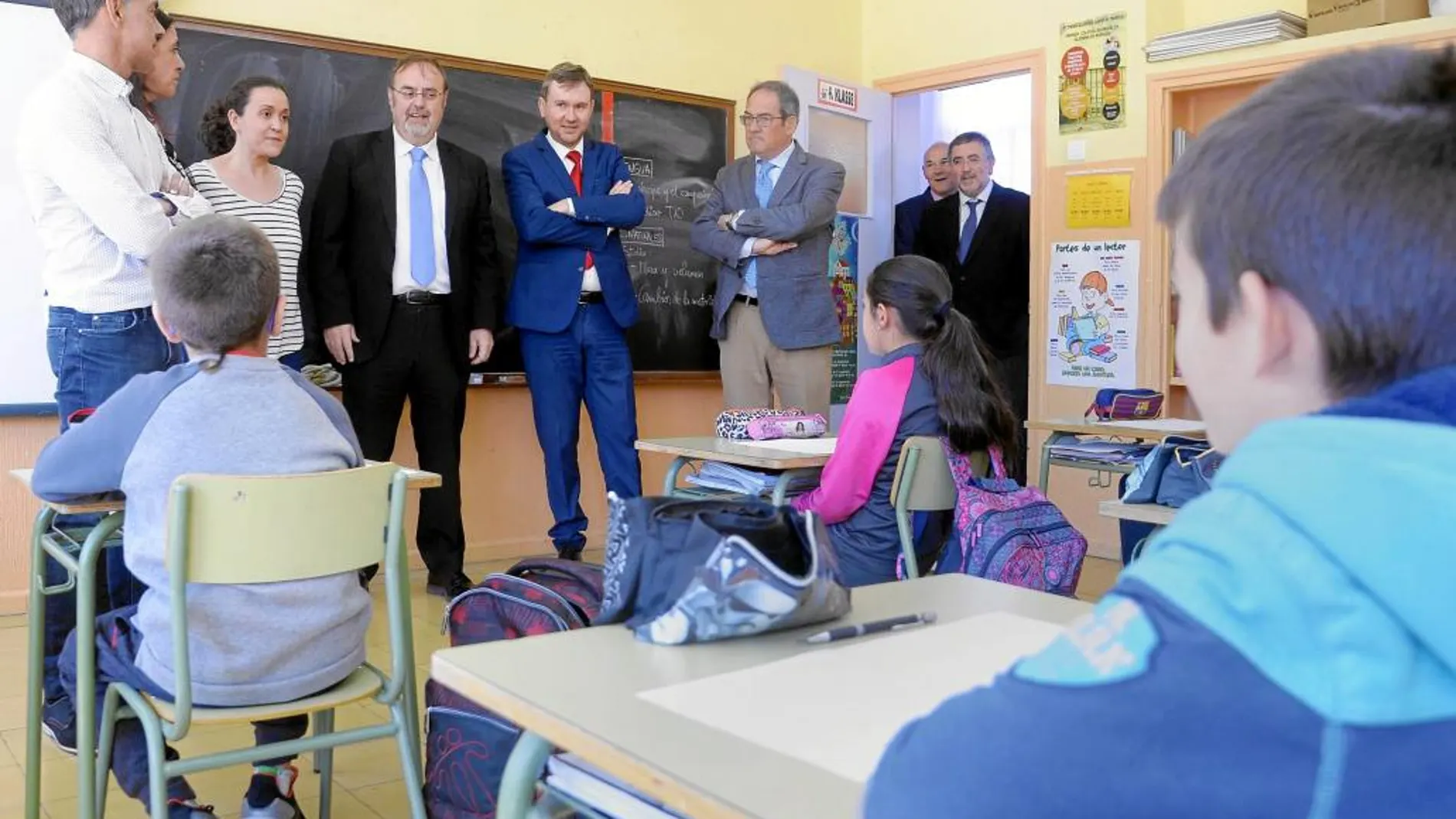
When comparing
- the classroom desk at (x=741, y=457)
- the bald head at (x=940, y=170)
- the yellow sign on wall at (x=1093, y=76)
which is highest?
the yellow sign on wall at (x=1093, y=76)

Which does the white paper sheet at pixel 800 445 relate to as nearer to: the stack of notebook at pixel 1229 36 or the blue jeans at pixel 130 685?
the blue jeans at pixel 130 685

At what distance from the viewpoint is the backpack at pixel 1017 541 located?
240cm

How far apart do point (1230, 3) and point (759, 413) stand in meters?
2.98

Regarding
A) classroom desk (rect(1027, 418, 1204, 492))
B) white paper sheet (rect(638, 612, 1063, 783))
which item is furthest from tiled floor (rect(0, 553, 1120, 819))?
classroom desk (rect(1027, 418, 1204, 492))

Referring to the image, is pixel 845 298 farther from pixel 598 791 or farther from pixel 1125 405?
pixel 598 791

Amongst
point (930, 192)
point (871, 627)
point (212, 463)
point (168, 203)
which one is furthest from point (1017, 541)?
point (930, 192)

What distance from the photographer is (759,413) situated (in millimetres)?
3430

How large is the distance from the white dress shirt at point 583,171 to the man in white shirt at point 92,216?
193cm

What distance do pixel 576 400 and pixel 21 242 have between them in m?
1.91

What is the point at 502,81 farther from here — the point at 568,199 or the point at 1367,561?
the point at 1367,561

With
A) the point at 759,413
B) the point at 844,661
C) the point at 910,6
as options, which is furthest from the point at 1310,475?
the point at 910,6

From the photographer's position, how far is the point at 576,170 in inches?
183

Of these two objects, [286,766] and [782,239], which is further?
[782,239]

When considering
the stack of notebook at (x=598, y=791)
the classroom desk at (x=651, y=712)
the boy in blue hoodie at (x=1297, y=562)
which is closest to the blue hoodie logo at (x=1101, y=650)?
the boy in blue hoodie at (x=1297, y=562)
